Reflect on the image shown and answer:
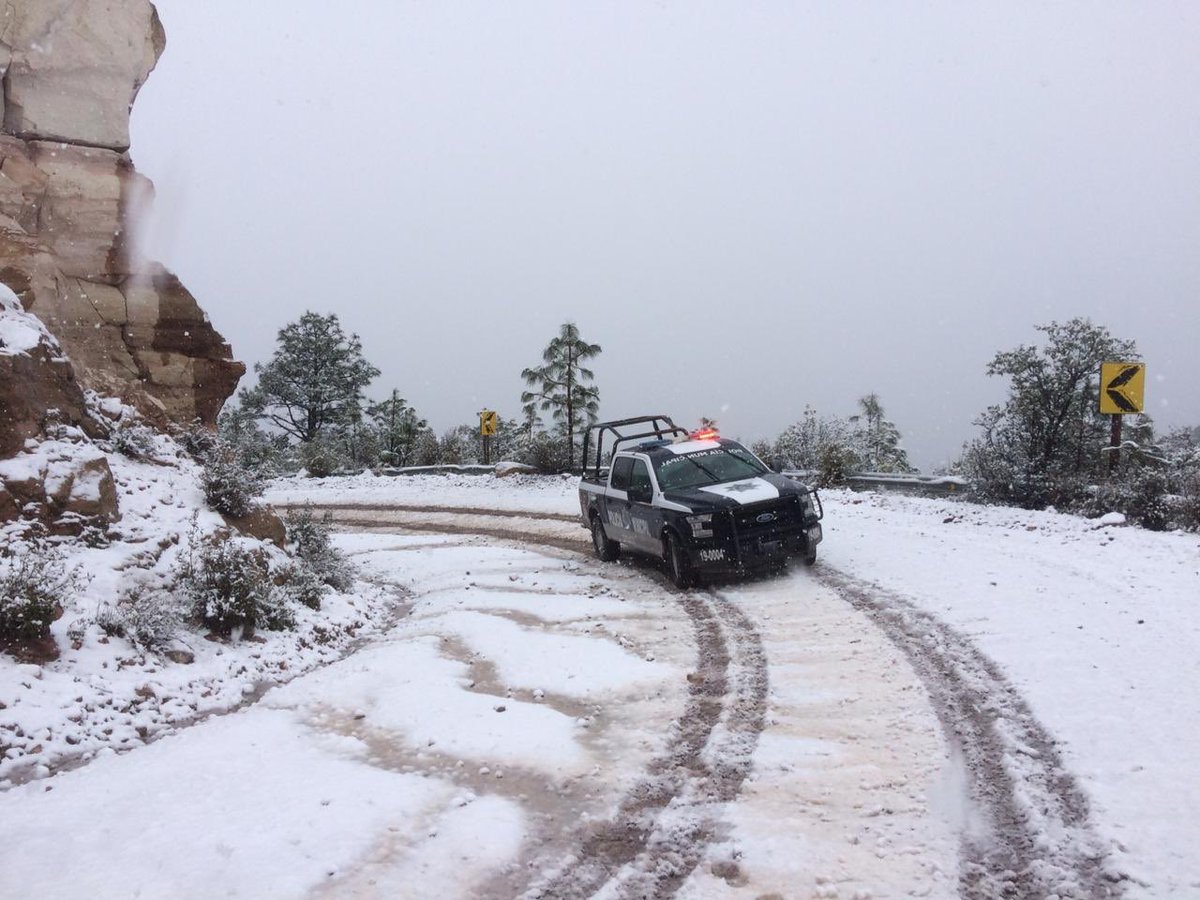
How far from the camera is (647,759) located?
16.7 feet

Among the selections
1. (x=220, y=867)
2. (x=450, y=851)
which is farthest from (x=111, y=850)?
(x=450, y=851)

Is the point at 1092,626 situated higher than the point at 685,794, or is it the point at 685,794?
the point at 1092,626

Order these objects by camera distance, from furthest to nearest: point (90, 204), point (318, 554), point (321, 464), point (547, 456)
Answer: point (321, 464), point (547, 456), point (90, 204), point (318, 554)

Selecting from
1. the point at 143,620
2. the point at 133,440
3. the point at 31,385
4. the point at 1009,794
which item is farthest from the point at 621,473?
the point at 1009,794

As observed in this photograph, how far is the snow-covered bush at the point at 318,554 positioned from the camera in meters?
10.8

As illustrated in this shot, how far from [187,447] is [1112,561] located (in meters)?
12.3

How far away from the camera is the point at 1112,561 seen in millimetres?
9664

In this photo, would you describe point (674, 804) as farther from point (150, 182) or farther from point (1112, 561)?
point (150, 182)

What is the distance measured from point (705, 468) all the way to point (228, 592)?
631cm

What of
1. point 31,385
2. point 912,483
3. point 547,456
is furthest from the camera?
point 547,456

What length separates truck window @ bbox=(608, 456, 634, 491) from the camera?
12.3 meters

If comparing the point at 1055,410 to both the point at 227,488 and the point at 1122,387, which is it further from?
the point at 227,488

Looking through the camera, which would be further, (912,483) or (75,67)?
(912,483)

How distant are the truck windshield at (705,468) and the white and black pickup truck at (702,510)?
0.01m
